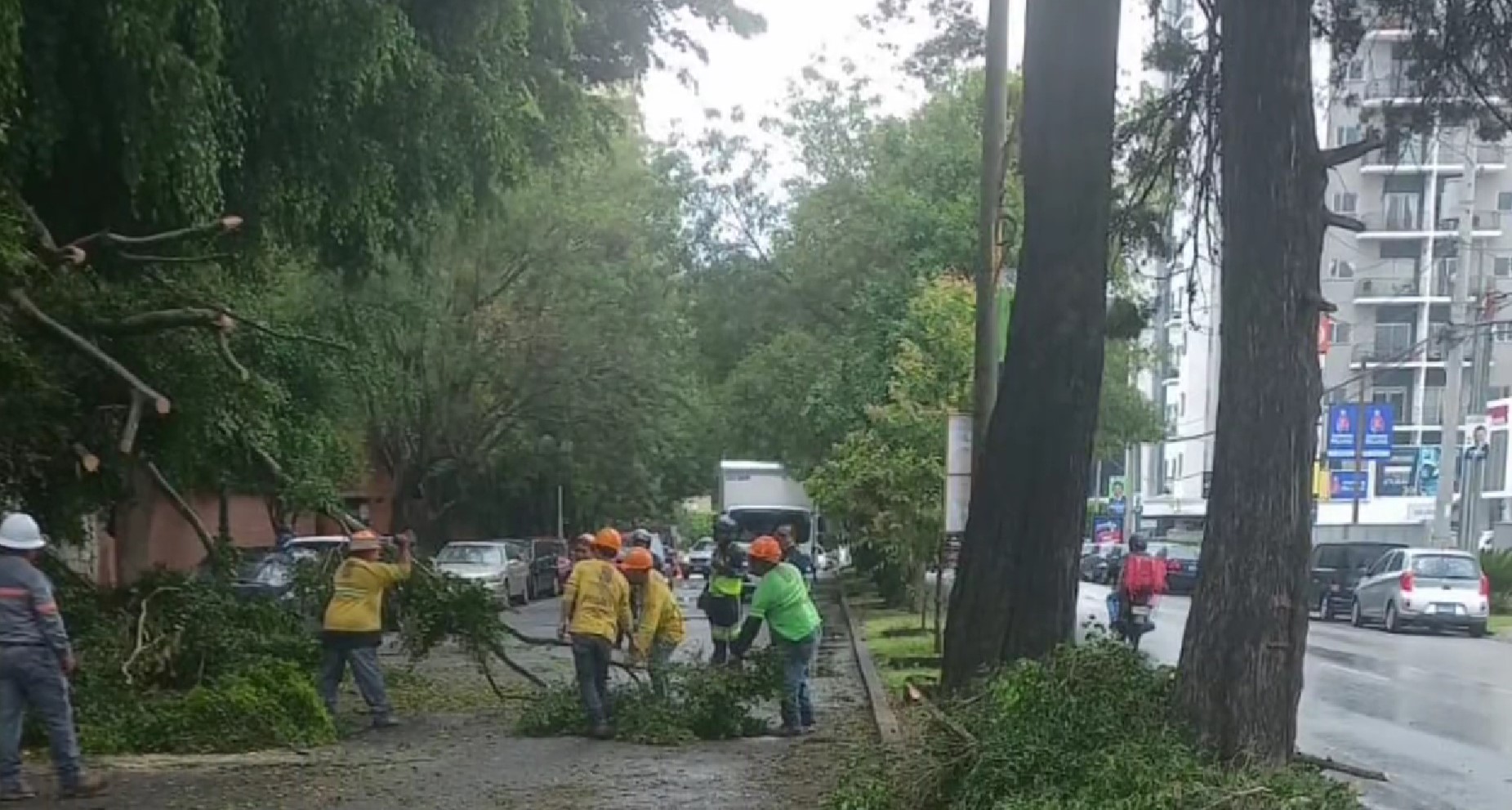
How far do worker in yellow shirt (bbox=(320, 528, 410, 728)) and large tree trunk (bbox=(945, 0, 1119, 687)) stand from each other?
192 inches

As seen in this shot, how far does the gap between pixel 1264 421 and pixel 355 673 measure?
839cm

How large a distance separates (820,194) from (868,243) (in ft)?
8.71

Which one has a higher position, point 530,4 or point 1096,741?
point 530,4

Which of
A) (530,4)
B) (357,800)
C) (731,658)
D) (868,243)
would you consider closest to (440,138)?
(530,4)

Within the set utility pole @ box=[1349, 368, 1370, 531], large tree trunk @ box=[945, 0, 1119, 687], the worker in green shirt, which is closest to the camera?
large tree trunk @ box=[945, 0, 1119, 687]

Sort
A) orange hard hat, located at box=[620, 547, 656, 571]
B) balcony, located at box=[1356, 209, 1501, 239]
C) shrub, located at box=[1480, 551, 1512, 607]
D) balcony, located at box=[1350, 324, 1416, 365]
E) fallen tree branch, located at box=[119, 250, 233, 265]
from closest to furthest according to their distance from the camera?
1. fallen tree branch, located at box=[119, 250, 233, 265]
2. orange hard hat, located at box=[620, 547, 656, 571]
3. shrub, located at box=[1480, 551, 1512, 607]
4. balcony, located at box=[1356, 209, 1501, 239]
5. balcony, located at box=[1350, 324, 1416, 365]

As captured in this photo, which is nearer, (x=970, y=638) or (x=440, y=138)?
(x=970, y=638)

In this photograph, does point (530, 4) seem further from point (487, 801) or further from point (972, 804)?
point (972, 804)

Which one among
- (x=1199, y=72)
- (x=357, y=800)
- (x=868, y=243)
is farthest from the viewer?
(x=868, y=243)

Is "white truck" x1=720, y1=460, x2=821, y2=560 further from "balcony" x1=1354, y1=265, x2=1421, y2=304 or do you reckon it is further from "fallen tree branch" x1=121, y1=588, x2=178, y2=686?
"balcony" x1=1354, y1=265, x2=1421, y2=304

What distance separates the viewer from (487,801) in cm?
1005

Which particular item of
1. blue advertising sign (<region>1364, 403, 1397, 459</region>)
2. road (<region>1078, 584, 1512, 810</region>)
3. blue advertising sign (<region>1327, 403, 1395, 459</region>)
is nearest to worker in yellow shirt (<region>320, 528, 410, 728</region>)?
road (<region>1078, 584, 1512, 810</region>)

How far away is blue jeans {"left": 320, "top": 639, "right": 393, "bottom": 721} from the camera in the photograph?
13461mm

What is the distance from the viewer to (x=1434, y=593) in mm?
28938
